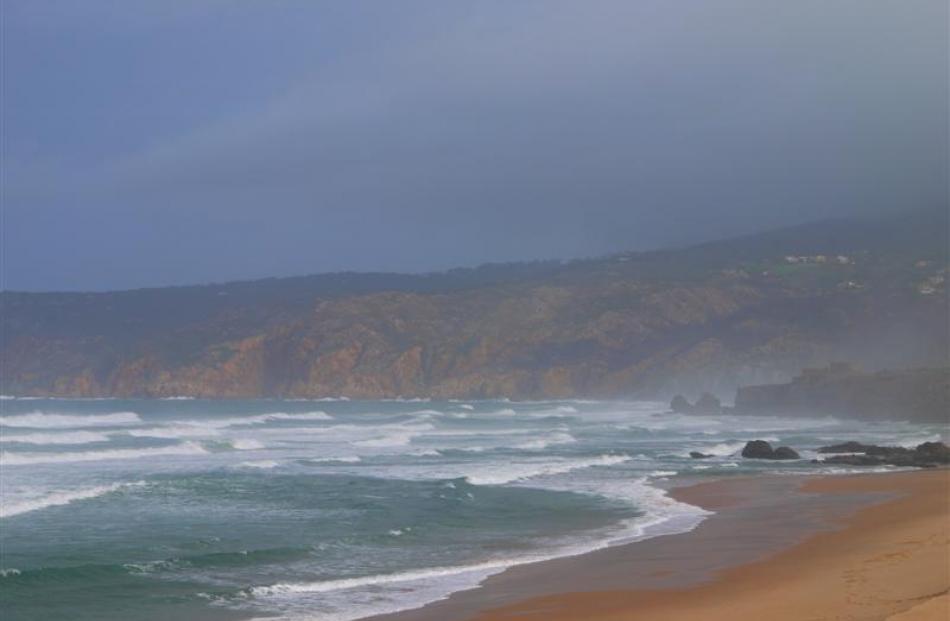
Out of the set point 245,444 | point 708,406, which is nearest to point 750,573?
point 245,444

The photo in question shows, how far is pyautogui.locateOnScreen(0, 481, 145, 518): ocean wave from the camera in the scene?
71.9 feet

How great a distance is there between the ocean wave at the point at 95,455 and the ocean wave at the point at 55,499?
31.9ft

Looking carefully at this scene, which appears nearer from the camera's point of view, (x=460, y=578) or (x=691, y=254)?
(x=460, y=578)

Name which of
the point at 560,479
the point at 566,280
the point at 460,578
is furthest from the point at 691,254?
the point at 460,578

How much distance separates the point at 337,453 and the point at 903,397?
31.8m

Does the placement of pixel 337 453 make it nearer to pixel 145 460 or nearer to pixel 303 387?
pixel 145 460

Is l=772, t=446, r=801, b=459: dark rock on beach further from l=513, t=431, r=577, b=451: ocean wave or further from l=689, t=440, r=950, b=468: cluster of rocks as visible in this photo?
l=513, t=431, r=577, b=451: ocean wave

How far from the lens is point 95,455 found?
37.6 metres

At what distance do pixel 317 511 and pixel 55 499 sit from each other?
587cm

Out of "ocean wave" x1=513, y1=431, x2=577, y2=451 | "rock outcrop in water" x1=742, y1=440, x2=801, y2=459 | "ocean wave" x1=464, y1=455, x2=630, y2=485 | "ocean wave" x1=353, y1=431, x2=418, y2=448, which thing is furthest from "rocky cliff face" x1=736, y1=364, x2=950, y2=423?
"ocean wave" x1=464, y1=455, x2=630, y2=485

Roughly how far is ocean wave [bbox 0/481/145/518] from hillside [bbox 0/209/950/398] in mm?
65028

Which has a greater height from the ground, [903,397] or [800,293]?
[800,293]

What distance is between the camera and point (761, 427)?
5516cm

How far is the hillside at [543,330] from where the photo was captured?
3656 inches
